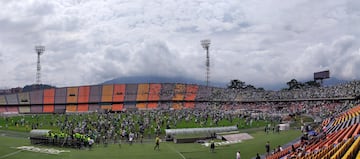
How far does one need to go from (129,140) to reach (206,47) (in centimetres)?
7012

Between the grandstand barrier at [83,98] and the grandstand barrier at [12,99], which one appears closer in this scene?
the grandstand barrier at [12,99]

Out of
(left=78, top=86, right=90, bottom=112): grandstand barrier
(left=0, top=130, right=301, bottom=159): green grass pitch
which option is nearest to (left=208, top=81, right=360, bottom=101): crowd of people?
(left=78, top=86, right=90, bottom=112): grandstand barrier

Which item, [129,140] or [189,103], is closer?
[129,140]

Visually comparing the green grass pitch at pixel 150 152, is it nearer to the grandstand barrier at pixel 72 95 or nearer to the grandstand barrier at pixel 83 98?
the grandstand barrier at pixel 83 98

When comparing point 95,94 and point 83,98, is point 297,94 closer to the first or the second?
point 95,94

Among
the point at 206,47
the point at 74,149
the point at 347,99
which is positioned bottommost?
the point at 74,149

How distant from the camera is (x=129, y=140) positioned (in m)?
41.8

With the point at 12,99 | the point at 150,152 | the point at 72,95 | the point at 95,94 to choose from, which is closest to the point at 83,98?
the point at 72,95

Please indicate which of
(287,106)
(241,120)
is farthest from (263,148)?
(287,106)

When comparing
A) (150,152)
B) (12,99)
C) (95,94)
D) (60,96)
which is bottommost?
(150,152)

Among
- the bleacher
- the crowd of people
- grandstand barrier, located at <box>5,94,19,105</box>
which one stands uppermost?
the crowd of people

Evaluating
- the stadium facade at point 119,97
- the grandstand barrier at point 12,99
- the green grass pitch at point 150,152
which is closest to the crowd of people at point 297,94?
the stadium facade at point 119,97

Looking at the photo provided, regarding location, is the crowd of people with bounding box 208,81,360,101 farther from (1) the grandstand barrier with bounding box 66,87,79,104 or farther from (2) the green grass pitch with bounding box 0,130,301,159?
(2) the green grass pitch with bounding box 0,130,301,159

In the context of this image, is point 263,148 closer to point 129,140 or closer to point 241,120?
point 129,140
